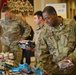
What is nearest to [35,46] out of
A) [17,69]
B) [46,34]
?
[46,34]

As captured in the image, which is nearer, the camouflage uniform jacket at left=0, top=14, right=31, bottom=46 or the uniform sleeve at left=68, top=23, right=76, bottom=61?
the uniform sleeve at left=68, top=23, right=76, bottom=61

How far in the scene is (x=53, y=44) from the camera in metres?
3.02

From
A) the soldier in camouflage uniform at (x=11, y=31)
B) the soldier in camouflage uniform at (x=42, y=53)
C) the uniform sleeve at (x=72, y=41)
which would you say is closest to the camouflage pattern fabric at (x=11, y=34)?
the soldier in camouflage uniform at (x=11, y=31)

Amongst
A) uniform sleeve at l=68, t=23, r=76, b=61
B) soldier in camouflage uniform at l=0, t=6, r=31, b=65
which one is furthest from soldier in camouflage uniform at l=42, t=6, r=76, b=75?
soldier in camouflage uniform at l=0, t=6, r=31, b=65

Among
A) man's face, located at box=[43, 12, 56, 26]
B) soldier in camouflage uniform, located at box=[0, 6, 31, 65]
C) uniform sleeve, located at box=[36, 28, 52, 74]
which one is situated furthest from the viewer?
soldier in camouflage uniform, located at box=[0, 6, 31, 65]

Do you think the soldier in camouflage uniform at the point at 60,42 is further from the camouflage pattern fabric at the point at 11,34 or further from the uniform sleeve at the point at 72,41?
the camouflage pattern fabric at the point at 11,34

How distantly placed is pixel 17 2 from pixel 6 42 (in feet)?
12.2

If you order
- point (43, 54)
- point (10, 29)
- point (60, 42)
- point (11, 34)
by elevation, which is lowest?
point (11, 34)

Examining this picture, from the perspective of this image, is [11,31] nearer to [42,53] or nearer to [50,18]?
[42,53]

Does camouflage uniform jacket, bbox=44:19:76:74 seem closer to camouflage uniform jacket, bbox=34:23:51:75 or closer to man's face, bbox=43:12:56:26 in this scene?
camouflage uniform jacket, bbox=34:23:51:75

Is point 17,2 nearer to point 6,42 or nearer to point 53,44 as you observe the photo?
point 6,42

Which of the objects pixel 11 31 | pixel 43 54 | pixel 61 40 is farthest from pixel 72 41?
pixel 11 31

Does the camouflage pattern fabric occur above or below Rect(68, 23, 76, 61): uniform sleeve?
below

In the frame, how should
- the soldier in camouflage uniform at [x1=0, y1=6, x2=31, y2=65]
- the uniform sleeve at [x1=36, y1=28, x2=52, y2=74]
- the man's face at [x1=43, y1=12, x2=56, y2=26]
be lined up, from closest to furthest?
the man's face at [x1=43, y1=12, x2=56, y2=26]
the uniform sleeve at [x1=36, y1=28, x2=52, y2=74]
the soldier in camouflage uniform at [x1=0, y1=6, x2=31, y2=65]
